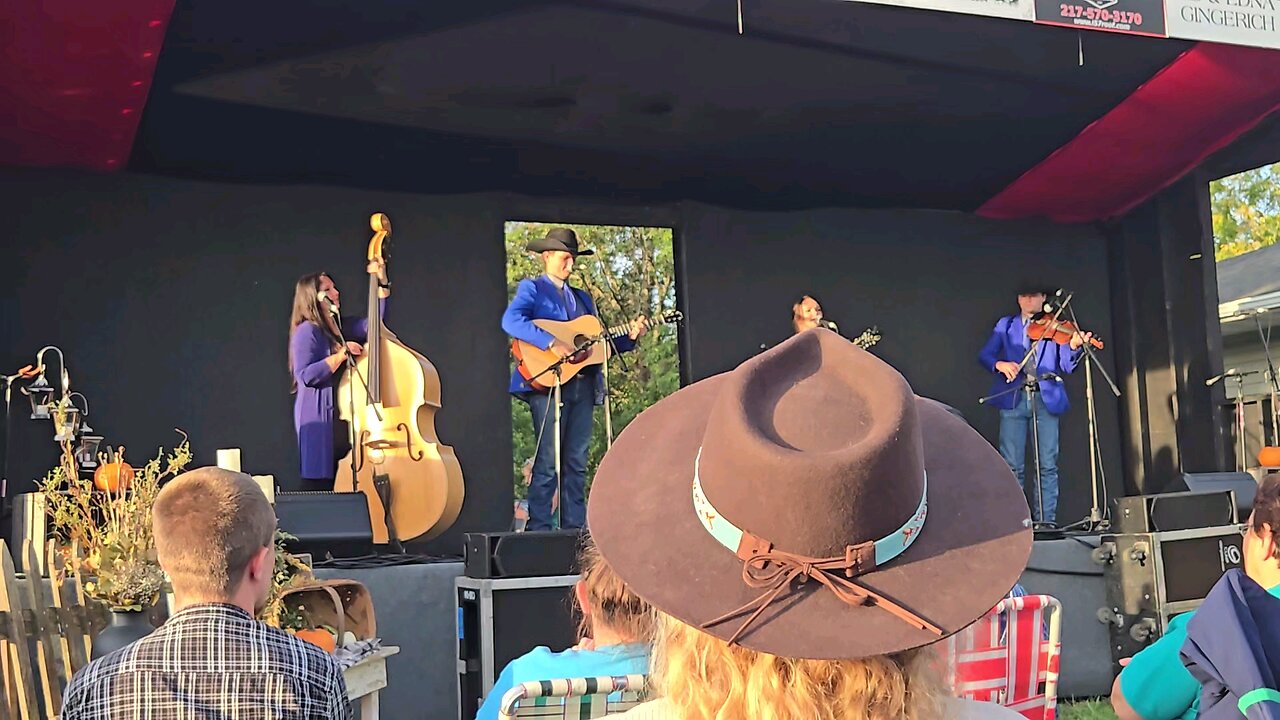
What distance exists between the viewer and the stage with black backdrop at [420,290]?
21.7ft

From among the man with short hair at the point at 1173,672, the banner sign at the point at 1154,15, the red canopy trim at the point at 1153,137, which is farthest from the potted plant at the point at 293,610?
the red canopy trim at the point at 1153,137

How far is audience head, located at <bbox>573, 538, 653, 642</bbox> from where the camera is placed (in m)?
1.97

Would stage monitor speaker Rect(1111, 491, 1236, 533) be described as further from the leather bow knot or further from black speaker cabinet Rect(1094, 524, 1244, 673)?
the leather bow knot

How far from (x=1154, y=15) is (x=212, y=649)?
525 cm

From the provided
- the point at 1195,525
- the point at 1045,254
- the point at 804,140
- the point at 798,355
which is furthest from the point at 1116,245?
the point at 798,355

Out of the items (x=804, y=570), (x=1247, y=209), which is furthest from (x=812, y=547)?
(x=1247, y=209)

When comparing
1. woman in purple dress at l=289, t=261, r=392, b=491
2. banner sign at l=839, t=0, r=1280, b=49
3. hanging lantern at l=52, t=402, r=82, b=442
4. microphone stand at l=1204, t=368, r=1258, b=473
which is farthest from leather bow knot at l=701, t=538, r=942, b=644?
microphone stand at l=1204, t=368, r=1258, b=473

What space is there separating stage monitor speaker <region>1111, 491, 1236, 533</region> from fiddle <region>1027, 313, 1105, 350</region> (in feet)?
9.06

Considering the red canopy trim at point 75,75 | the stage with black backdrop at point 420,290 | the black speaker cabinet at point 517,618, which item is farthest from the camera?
the stage with black backdrop at point 420,290

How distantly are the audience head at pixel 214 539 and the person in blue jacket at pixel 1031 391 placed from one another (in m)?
6.47

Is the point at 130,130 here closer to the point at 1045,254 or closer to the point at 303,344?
the point at 303,344

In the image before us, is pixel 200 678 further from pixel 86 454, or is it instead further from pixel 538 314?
pixel 538 314

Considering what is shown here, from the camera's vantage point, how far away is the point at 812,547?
92 centimetres

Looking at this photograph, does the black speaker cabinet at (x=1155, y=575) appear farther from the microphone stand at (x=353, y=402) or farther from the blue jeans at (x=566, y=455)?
the microphone stand at (x=353, y=402)
